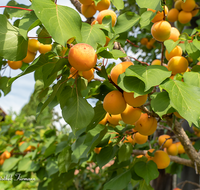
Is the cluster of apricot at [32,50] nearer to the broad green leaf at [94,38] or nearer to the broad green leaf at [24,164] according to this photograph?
the broad green leaf at [94,38]

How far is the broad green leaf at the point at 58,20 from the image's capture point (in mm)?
371

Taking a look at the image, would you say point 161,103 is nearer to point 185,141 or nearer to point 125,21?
point 125,21

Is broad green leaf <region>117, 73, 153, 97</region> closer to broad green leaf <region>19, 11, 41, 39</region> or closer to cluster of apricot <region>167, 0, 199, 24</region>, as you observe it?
broad green leaf <region>19, 11, 41, 39</region>

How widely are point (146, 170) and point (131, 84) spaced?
47 cm

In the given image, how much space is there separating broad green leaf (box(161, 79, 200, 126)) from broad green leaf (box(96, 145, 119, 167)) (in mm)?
396

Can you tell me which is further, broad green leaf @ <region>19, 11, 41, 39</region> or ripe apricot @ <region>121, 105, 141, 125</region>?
ripe apricot @ <region>121, 105, 141, 125</region>

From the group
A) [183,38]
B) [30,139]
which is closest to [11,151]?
[30,139]

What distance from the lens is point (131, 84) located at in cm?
46

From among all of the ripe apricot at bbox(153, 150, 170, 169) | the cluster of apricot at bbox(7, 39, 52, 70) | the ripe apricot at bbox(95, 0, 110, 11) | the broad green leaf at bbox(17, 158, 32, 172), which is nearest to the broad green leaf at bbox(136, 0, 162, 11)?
the ripe apricot at bbox(95, 0, 110, 11)

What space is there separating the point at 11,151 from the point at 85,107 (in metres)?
1.54

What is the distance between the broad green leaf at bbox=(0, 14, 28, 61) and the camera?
0.44 m

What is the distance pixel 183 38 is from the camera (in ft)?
2.42

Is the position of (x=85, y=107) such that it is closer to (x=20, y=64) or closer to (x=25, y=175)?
(x=20, y=64)

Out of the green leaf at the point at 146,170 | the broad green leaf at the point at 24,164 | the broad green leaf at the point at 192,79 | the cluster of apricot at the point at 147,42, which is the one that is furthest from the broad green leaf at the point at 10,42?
the cluster of apricot at the point at 147,42
